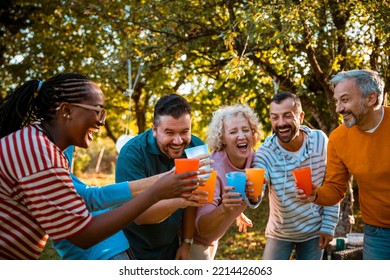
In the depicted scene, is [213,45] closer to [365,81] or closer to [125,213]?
[365,81]

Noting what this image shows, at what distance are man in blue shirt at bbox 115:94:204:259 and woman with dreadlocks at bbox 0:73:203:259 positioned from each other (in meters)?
0.87

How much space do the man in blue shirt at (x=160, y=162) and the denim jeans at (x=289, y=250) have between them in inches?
39.6

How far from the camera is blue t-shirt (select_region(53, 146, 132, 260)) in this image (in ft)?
8.44

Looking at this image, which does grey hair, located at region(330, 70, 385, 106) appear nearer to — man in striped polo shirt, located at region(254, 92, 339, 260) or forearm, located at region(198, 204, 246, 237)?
man in striped polo shirt, located at region(254, 92, 339, 260)

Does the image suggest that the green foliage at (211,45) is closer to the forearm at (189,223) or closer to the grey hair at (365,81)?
the grey hair at (365,81)

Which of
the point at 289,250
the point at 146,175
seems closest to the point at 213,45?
the point at 289,250

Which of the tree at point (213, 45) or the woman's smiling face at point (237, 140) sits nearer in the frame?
the woman's smiling face at point (237, 140)

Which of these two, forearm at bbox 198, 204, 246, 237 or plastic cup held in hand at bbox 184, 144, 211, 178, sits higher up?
plastic cup held in hand at bbox 184, 144, 211, 178

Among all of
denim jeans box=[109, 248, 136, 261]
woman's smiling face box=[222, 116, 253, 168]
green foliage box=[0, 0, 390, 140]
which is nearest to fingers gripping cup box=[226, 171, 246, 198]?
woman's smiling face box=[222, 116, 253, 168]

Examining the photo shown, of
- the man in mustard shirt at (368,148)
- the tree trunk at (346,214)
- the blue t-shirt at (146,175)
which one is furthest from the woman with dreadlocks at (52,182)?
the tree trunk at (346,214)

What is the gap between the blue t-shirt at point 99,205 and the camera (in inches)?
101
